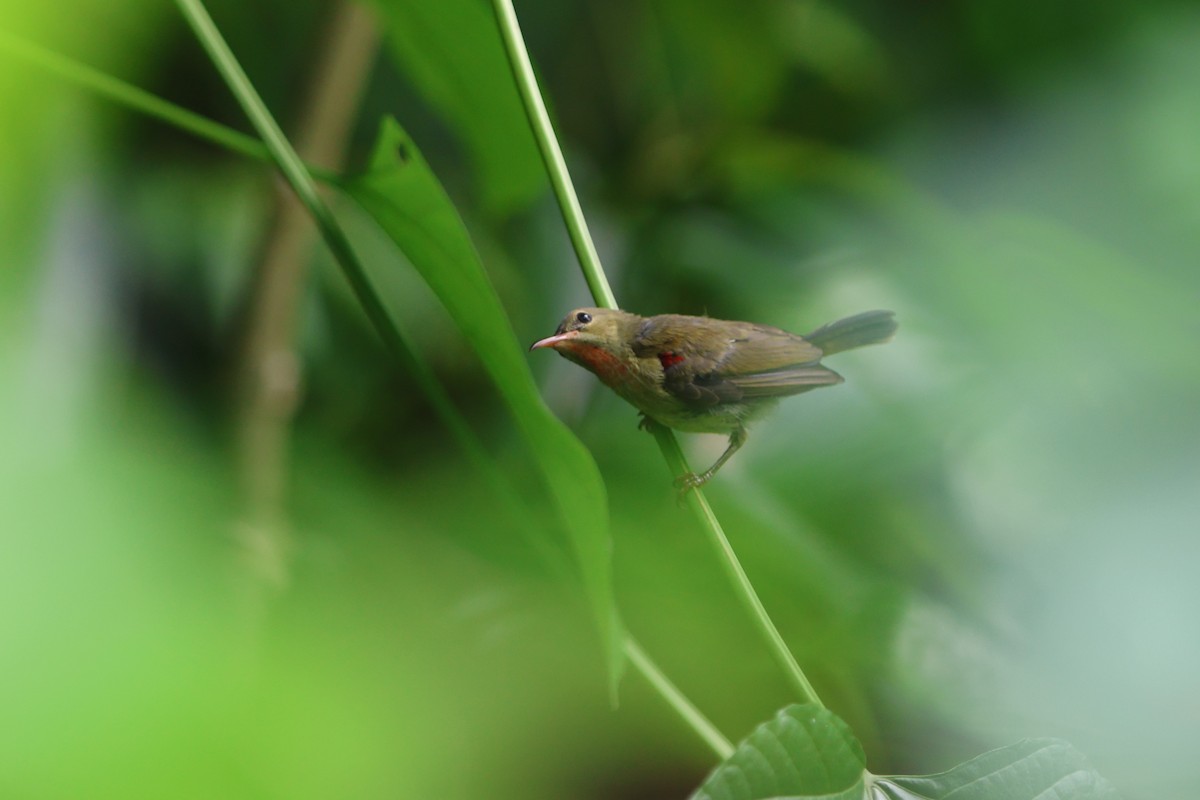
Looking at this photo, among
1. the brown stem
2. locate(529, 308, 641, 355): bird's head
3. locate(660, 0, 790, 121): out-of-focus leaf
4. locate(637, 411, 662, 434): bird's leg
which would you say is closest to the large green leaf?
locate(637, 411, 662, 434): bird's leg

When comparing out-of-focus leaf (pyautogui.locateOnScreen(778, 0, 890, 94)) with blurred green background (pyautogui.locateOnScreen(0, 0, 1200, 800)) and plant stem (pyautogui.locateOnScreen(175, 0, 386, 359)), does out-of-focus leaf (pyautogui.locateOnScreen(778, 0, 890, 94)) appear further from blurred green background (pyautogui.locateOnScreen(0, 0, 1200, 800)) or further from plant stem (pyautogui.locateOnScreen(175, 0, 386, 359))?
plant stem (pyautogui.locateOnScreen(175, 0, 386, 359))

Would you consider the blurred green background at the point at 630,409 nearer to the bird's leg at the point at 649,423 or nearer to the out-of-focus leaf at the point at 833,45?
the out-of-focus leaf at the point at 833,45

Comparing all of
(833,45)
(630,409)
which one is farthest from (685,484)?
(833,45)

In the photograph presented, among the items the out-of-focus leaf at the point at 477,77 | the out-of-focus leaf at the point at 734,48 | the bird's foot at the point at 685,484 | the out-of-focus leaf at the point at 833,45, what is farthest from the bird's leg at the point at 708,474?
the out-of-focus leaf at the point at 833,45

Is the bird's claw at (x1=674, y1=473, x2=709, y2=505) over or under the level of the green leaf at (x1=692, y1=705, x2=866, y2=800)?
over

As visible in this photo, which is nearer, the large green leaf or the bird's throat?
the large green leaf

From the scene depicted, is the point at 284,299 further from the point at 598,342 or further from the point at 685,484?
the point at 685,484

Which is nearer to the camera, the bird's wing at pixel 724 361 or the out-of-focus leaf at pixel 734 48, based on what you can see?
the bird's wing at pixel 724 361

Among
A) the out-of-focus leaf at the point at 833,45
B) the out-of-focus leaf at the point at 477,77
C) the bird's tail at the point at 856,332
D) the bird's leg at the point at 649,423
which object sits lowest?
the bird's leg at the point at 649,423
